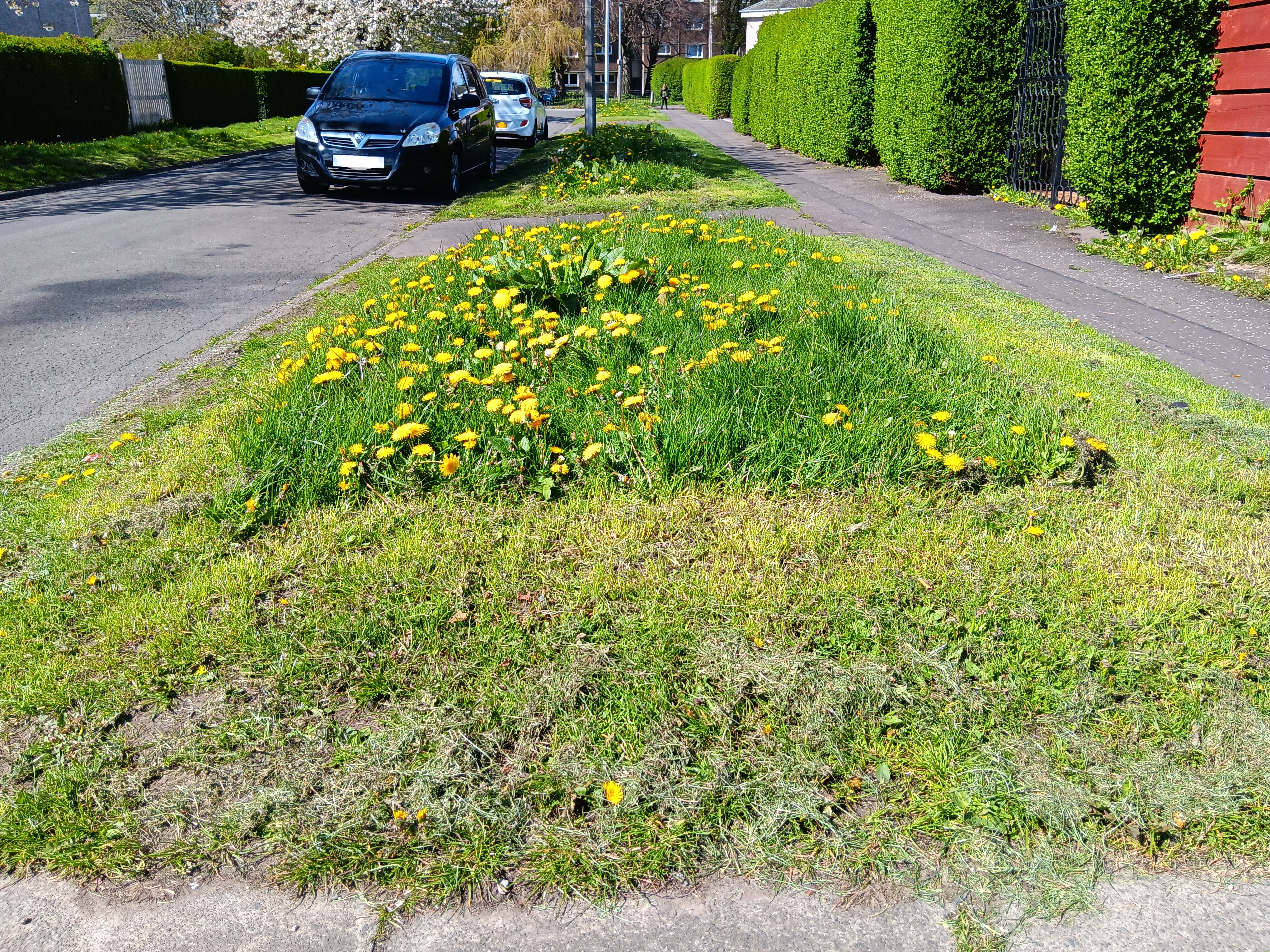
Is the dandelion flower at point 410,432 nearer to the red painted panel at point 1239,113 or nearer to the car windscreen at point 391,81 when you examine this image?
the red painted panel at point 1239,113

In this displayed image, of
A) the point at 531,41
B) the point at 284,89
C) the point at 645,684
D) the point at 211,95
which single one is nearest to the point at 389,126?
the point at 645,684

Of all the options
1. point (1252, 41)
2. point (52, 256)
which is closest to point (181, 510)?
point (52, 256)

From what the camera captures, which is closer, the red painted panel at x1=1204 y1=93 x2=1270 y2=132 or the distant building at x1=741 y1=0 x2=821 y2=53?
Answer: the red painted panel at x1=1204 y1=93 x2=1270 y2=132

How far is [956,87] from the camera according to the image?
11.7 metres

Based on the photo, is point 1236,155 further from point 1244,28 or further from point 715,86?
point 715,86

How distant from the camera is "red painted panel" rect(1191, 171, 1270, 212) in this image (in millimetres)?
7629

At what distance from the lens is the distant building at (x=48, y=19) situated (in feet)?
99.0

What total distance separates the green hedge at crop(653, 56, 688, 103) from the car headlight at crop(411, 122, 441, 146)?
164 ft

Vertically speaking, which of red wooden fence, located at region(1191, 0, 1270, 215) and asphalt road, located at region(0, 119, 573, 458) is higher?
red wooden fence, located at region(1191, 0, 1270, 215)

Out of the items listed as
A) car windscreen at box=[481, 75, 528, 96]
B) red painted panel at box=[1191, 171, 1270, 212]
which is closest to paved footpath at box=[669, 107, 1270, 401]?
red painted panel at box=[1191, 171, 1270, 212]

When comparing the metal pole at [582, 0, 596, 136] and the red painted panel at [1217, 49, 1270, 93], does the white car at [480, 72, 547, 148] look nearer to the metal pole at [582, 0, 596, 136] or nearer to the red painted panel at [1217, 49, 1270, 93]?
the metal pole at [582, 0, 596, 136]

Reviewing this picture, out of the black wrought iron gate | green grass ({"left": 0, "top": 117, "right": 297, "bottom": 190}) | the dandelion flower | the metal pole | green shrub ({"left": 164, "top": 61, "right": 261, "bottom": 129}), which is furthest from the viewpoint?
green shrub ({"left": 164, "top": 61, "right": 261, "bottom": 129})

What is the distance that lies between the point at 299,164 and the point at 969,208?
29.1 ft

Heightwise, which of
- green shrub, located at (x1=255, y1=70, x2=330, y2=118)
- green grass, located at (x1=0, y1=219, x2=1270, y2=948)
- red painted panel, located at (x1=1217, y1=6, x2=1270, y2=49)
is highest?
green shrub, located at (x1=255, y1=70, x2=330, y2=118)
